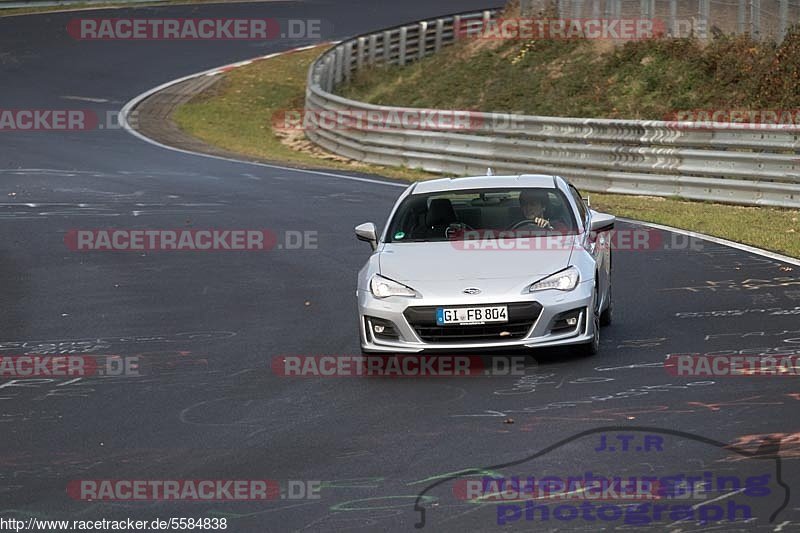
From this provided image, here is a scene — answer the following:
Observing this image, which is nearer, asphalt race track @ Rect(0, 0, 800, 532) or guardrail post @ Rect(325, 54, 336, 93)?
asphalt race track @ Rect(0, 0, 800, 532)

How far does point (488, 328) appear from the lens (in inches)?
390

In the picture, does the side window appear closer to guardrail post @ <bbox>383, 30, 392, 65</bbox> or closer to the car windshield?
the car windshield

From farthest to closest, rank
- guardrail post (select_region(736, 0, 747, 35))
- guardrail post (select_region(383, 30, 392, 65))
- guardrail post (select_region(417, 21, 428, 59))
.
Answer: guardrail post (select_region(417, 21, 428, 59)) → guardrail post (select_region(383, 30, 392, 65)) → guardrail post (select_region(736, 0, 747, 35))

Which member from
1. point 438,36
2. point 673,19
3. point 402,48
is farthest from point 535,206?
point 438,36

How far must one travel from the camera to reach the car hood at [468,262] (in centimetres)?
1014

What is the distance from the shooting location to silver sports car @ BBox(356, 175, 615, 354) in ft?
32.5

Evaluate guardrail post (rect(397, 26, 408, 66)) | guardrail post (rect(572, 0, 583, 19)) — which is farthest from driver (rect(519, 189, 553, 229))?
guardrail post (rect(397, 26, 408, 66))

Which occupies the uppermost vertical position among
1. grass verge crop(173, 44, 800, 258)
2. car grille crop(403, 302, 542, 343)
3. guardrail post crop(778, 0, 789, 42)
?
guardrail post crop(778, 0, 789, 42)

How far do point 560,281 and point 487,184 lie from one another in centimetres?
177

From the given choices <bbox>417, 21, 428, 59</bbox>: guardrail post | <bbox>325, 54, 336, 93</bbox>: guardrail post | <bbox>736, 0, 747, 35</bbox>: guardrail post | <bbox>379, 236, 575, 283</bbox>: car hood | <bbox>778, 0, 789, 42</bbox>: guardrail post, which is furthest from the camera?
<bbox>417, 21, 428, 59</bbox>: guardrail post

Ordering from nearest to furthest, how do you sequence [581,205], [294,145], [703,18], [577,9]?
[581,205]
[703,18]
[294,145]
[577,9]

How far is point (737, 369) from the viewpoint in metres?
9.62

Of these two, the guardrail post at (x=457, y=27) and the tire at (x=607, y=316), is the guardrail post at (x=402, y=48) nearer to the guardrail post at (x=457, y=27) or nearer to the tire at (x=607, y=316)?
the guardrail post at (x=457, y=27)

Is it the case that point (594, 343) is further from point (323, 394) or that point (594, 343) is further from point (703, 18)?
point (703, 18)
